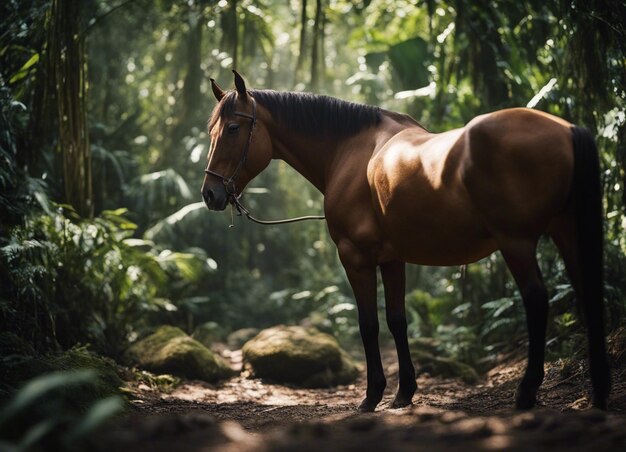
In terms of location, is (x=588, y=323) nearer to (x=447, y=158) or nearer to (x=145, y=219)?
(x=447, y=158)

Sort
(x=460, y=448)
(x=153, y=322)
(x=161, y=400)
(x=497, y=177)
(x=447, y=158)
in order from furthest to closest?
(x=153, y=322), (x=161, y=400), (x=447, y=158), (x=497, y=177), (x=460, y=448)

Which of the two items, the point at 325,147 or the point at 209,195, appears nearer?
the point at 209,195

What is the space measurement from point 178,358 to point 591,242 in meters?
4.57

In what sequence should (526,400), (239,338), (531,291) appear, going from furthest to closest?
(239,338) → (526,400) → (531,291)

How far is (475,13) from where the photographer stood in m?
6.91

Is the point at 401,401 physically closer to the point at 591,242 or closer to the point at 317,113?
the point at 591,242

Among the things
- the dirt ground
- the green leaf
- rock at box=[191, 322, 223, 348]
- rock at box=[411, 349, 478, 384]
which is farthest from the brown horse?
rock at box=[191, 322, 223, 348]

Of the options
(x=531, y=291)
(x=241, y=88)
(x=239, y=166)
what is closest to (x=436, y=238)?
(x=531, y=291)

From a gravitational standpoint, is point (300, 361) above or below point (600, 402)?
below

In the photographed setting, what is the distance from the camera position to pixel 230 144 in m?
4.66

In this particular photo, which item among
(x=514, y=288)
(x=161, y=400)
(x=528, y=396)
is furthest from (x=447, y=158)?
(x=514, y=288)

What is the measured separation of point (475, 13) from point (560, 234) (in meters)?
4.31

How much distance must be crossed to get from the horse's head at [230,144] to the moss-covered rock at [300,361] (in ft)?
8.50

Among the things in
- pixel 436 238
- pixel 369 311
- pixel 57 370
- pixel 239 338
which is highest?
pixel 436 238
